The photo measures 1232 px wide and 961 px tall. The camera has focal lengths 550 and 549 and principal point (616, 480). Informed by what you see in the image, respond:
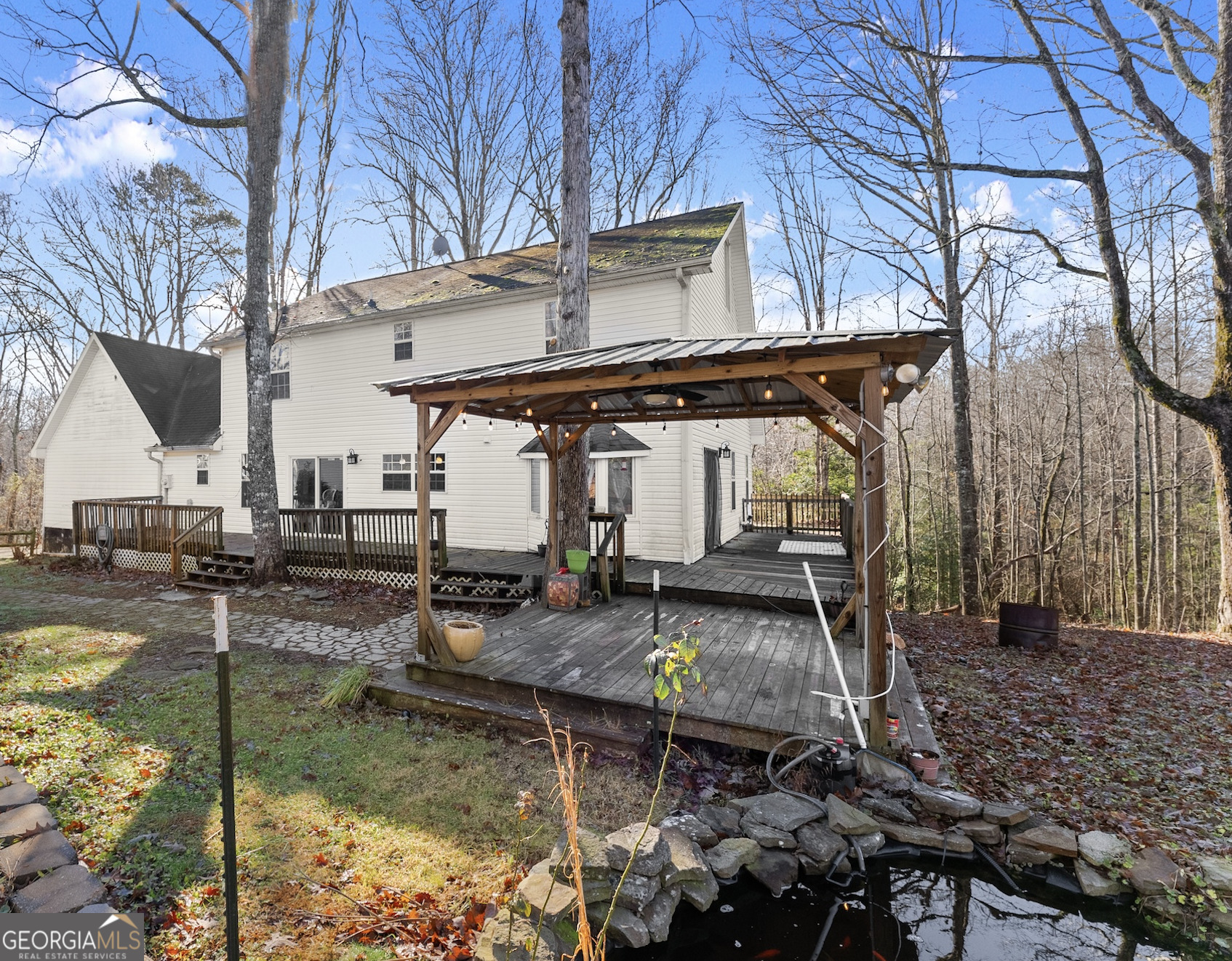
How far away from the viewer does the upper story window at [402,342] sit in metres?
13.5

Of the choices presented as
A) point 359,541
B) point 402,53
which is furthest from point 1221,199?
point 402,53

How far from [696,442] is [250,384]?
8.89 meters

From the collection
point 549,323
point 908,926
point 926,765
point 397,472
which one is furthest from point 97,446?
point 908,926

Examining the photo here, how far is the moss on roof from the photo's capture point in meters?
11.4

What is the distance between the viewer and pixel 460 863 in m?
3.15

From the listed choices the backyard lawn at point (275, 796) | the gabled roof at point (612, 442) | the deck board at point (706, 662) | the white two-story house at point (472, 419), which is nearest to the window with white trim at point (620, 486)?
the white two-story house at point (472, 419)

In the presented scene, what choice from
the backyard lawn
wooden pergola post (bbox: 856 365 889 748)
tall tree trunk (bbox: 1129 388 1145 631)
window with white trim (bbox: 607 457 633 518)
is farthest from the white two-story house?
tall tree trunk (bbox: 1129 388 1145 631)

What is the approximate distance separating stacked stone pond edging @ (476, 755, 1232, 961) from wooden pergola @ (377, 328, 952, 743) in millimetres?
642

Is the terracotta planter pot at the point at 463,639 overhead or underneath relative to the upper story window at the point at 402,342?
underneath

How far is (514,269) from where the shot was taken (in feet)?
45.4

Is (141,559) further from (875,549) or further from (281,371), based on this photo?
(875,549)

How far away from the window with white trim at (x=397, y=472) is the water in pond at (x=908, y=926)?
38.9 feet

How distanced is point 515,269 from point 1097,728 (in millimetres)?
13529

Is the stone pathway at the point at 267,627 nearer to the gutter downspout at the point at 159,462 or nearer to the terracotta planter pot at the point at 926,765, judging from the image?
the terracotta planter pot at the point at 926,765
